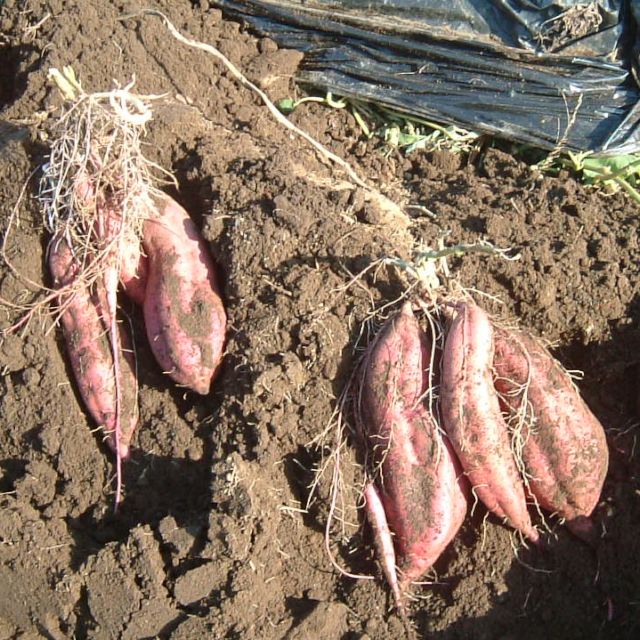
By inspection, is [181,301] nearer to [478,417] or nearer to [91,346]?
[91,346]

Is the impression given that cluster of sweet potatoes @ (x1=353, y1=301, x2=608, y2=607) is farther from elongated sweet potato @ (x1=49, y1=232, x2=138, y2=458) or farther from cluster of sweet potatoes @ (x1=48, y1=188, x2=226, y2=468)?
elongated sweet potato @ (x1=49, y1=232, x2=138, y2=458)

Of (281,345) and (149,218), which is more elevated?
(149,218)

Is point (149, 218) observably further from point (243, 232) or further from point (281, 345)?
point (281, 345)

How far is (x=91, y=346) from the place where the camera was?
8.95 feet

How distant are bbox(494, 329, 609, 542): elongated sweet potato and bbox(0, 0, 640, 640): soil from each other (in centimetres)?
10

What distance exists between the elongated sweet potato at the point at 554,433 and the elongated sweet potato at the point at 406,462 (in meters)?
0.26

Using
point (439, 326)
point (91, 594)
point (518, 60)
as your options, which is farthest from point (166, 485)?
point (518, 60)

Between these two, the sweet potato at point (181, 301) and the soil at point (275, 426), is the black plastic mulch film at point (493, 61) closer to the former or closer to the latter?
the soil at point (275, 426)

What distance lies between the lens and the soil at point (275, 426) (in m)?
2.32

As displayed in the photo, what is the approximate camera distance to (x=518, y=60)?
3102 mm

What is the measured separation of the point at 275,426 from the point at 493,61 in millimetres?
A: 1777

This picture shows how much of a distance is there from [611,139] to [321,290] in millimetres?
1404

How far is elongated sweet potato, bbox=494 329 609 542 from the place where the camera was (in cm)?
237

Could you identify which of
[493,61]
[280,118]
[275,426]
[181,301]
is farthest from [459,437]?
[493,61]
